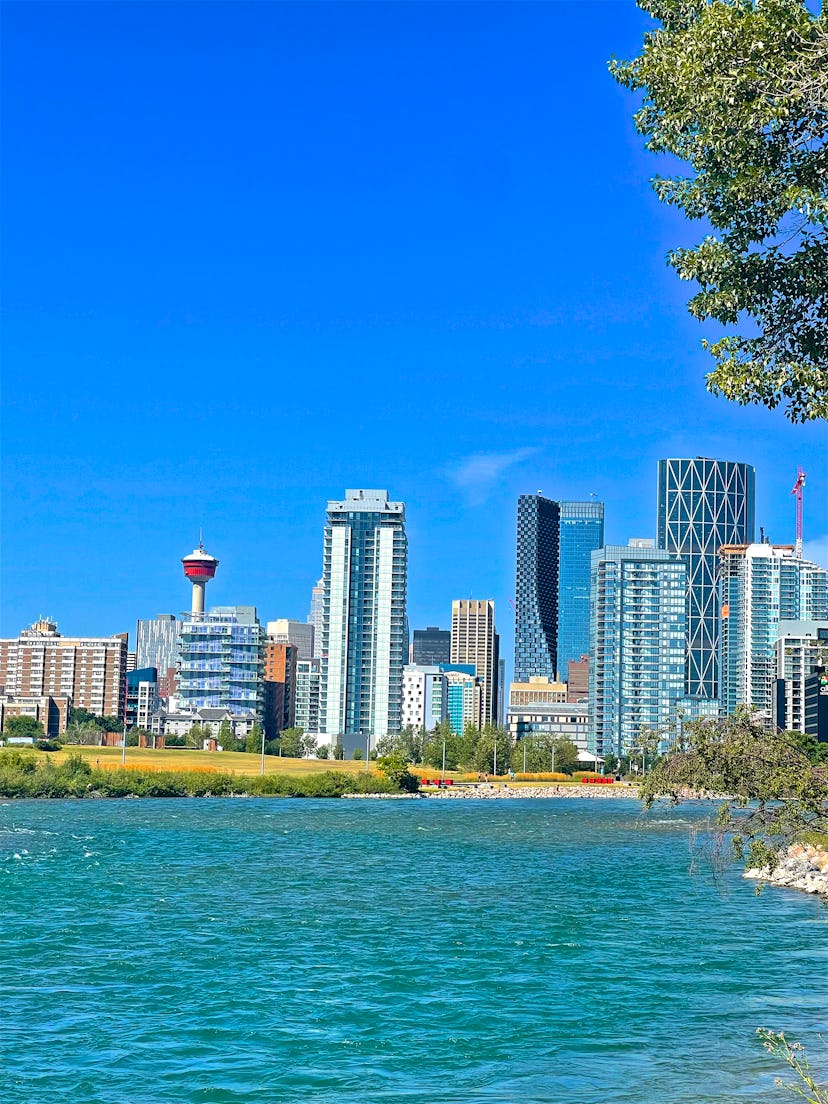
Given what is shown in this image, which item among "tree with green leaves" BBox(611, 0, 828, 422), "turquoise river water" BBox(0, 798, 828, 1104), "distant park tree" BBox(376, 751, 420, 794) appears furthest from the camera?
"distant park tree" BBox(376, 751, 420, 794)

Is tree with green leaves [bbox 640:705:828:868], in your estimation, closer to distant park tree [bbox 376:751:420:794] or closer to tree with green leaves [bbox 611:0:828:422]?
tree with green leaves [bbox 611:0:828:422]

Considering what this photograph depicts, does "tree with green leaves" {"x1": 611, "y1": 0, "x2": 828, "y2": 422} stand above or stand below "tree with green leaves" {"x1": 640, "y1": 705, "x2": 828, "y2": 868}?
above

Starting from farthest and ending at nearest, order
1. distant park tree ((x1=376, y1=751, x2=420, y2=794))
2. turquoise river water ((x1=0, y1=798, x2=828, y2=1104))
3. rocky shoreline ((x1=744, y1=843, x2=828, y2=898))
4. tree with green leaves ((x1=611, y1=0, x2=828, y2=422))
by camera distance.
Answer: distant park tree ((x1=376, y1=751, x2=420, y2=794))
rocky shoreline ((x1=744, y1=843, x2=828, y2=898))
turquoise river water ((x1=0, y1=798, x2=828, y2=1104))
tree with green leaves ((x1=611, y1=0, x2=828, y2=422))

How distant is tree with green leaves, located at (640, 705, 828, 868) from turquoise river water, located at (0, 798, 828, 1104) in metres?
7.32

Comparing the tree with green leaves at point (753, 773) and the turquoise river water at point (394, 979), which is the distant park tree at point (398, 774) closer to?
the turquoise river water at point (394, 979)

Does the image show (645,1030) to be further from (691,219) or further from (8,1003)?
(691,219)

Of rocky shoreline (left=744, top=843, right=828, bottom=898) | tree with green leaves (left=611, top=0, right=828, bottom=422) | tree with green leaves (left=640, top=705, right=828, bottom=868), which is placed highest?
tree with green leaves (left=611, top=0, right=828, bottom=422)

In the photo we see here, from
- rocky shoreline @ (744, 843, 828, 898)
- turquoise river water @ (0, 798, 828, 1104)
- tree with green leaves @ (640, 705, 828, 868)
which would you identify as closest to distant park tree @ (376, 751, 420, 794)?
turquoise river water @ (0, 798, 828, 1104)

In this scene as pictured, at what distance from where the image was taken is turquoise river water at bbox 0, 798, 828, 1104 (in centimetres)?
3082

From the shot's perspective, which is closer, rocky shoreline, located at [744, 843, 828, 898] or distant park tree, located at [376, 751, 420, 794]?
rocky shoreline, located at [744, 843, 828, 898]

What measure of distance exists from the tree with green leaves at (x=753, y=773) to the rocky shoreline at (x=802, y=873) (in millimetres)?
45522

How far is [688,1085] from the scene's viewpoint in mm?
30078

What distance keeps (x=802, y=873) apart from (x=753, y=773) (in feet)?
179

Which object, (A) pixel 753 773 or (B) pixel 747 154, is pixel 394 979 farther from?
(B) pixel 747 154
